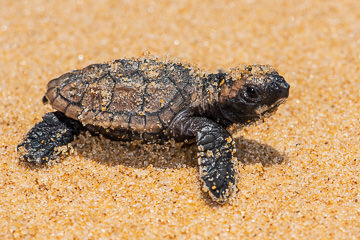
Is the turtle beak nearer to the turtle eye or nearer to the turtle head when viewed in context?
the turtle head

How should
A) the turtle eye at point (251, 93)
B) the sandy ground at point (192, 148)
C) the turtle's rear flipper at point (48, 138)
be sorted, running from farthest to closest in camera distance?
1. the turtle's rear flipper at point (48, 138)
2. the turtle eye at point (251, 93)
3. the sandy ground at point (192, 148)

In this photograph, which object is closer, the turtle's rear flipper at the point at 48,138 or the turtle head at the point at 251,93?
the turtle head at the point at 251,93

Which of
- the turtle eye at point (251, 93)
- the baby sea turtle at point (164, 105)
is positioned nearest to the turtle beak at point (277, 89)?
the baby sea turtle at point (164, 105)

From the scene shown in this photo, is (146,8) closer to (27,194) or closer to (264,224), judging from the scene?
(27,194)

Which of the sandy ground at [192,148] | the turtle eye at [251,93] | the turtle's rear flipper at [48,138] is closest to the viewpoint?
the sandy ground at [192,148]

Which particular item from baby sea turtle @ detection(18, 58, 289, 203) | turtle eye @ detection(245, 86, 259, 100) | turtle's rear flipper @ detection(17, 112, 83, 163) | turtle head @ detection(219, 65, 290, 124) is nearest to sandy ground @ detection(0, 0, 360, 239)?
turtle's rear flipper @ detection(17, 112, 83, 163)

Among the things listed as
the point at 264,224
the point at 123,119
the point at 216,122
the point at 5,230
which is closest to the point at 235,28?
the point at 216,122

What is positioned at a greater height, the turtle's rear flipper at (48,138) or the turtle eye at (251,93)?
the turtle eye at (251,93)

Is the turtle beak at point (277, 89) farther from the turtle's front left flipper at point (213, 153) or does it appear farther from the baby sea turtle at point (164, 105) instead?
the turtle's front left flipper at point (213, 153)

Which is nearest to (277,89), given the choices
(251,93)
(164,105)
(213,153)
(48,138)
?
(251,93)

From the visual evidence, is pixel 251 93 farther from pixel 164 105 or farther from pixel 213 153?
pixel 164 105
